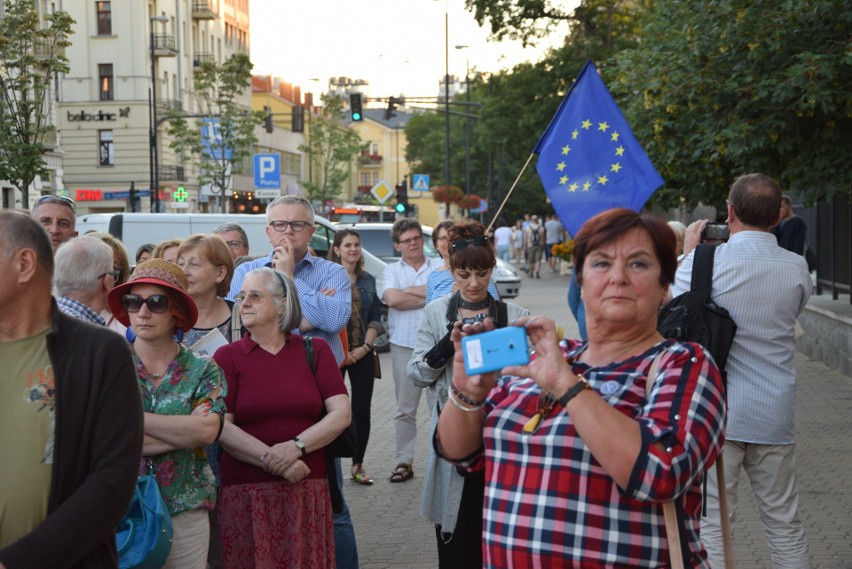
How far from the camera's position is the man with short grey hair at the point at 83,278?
15.8 ft

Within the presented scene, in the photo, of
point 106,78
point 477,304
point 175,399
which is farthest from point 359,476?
point 106,78

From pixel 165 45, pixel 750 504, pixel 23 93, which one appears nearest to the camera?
pixel 750 504

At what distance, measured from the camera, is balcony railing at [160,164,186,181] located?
210 feet

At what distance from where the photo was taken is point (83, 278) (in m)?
4.87

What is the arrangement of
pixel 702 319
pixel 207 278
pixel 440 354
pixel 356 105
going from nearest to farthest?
pixel 702 319 → pixel 440 354 → pixel 207 278 → pixel 356 105

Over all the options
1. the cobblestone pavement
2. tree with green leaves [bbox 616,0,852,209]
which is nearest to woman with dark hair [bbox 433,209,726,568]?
the cobblestone pavement

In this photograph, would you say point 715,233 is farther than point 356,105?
No

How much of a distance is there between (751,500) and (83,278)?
18.0 feet

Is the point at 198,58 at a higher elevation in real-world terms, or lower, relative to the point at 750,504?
higher

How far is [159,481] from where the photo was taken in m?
4.56

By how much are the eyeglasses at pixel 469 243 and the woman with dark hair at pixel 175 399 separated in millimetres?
1586

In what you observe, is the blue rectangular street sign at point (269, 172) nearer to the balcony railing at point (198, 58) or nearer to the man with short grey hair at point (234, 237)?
the man with short grey hair at point (234, 237)

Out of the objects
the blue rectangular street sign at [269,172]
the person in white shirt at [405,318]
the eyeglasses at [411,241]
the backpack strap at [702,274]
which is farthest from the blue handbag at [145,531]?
the blue rectangular street sign at [269,172]

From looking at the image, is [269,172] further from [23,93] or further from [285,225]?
[285,225]
